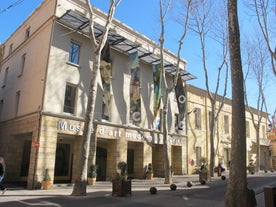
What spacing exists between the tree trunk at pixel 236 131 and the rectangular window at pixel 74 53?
13417 mm

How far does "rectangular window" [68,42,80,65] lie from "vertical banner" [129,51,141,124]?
16.0 feet

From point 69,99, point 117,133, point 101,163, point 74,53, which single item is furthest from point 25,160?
point 74,53

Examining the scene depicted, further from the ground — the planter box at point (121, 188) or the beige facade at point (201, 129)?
the beige facade at point (201, 129)

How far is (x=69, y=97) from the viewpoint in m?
19.6

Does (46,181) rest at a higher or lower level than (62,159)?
lower

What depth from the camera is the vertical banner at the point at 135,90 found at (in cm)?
2341

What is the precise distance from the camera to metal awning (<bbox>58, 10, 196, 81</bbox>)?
62.4ft

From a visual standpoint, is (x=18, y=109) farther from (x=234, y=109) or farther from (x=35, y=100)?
(x=234, y=109)

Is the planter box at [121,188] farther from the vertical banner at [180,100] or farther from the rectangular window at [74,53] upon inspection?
the vertical banner at [180,100]

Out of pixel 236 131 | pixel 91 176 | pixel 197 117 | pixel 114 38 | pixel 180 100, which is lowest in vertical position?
pixel 91 176

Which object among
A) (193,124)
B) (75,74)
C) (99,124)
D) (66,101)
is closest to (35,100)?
(66,101)

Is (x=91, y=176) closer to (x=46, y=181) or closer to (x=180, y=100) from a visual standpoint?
(x=46, y=181)

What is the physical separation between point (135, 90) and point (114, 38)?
4.80 m

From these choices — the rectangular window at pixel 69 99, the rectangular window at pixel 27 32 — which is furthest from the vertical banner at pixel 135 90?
the rectangular window at pixel 27 32
